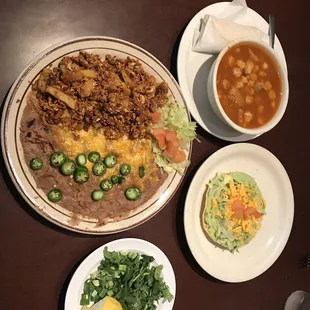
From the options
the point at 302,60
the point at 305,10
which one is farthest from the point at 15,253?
the point at 305,10

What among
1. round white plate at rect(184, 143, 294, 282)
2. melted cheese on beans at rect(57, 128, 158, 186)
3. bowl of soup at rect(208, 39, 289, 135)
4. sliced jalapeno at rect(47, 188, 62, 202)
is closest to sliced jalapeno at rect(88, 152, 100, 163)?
melted cheese on beans at rect(57, 128, 158, 186)

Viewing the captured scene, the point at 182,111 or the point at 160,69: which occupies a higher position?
the point at 160,69

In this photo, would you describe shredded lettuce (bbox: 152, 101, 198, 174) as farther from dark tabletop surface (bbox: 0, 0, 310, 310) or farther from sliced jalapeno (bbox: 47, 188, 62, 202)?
sliced jalapeno (bbox: 47, 188, 62, 202)

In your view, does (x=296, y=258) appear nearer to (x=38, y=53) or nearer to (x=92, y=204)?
(x=92, y=204)

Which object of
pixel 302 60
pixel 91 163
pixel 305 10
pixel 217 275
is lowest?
pixel 217 275

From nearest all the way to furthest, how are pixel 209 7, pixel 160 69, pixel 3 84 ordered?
pixel 3 84 → pixel 160 69 → pixel 209 7

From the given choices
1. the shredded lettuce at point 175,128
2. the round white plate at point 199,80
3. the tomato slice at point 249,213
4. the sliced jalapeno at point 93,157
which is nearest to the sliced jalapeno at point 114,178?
the sliced jalapeno at point 93,157

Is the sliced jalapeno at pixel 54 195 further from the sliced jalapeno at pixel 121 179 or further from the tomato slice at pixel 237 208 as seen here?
the tomato slice at pixel 237 208
